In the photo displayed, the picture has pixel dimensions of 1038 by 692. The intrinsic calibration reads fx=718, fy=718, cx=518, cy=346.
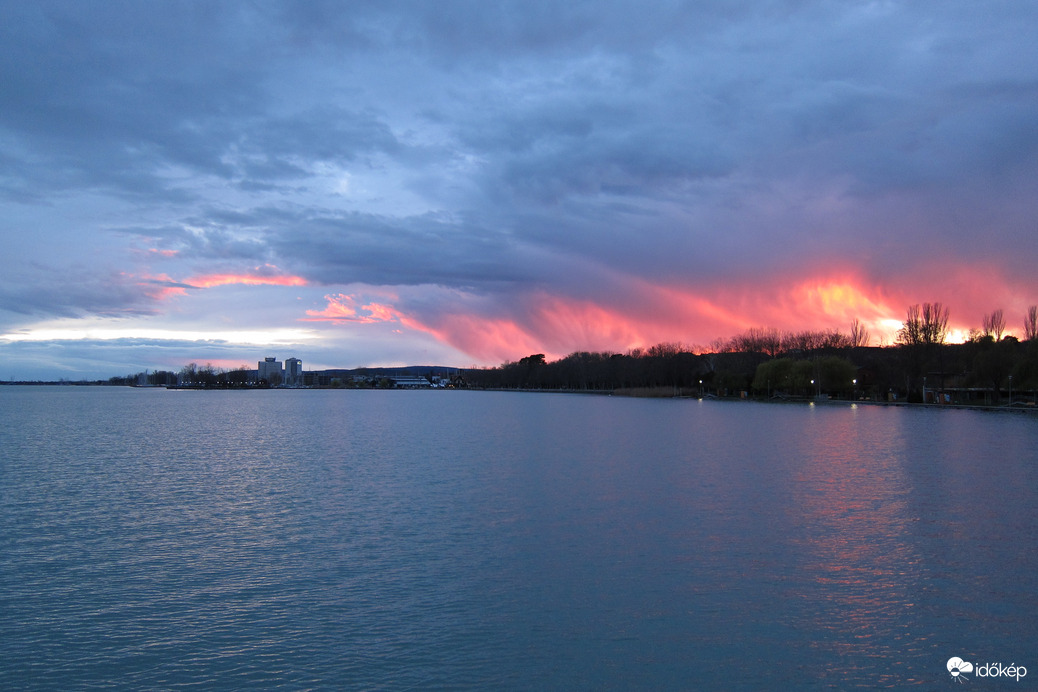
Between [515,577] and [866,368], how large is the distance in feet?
415

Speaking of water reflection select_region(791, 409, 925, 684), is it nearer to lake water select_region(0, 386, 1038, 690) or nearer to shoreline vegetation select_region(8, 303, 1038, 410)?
lake water select_region(0, 386, 1038, 690)

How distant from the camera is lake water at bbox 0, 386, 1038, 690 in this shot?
8273mm

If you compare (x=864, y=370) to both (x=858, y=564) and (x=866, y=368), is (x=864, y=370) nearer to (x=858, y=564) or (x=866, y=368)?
(x=866, y=368)

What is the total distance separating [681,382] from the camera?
497 ft

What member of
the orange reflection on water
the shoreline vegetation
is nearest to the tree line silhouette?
the shoreline vegetation

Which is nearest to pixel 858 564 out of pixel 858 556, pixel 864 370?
pixel 858 556

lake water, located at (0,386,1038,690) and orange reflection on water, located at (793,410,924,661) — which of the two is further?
orange reflection on water, located at (793,410,924,661)

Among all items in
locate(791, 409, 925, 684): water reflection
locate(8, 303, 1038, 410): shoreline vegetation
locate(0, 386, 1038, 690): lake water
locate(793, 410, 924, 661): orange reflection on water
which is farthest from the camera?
locate(8, 303, 1038, 410): shoreline vegetation

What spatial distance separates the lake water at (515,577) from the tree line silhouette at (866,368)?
5650 centimetres

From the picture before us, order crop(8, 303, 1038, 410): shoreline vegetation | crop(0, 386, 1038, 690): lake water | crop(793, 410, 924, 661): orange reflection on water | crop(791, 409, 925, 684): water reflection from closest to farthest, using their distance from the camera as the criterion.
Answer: crop(0, 386, 1038, 690): lake water, crop(791, 409, 925, 684): water reflection, crop(793, 410, 924, 661): orange reflection on water, crop(8, 303, 1038, 410): shoreline vegetation

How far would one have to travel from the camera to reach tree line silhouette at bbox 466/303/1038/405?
236 feet

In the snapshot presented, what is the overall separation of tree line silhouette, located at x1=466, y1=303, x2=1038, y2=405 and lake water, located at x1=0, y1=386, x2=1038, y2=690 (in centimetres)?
5650

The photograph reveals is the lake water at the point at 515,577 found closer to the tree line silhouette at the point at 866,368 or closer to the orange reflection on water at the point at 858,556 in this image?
the orange reflection on water at the point at 858,556

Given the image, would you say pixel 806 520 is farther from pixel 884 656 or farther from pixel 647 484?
pixel 884 656
